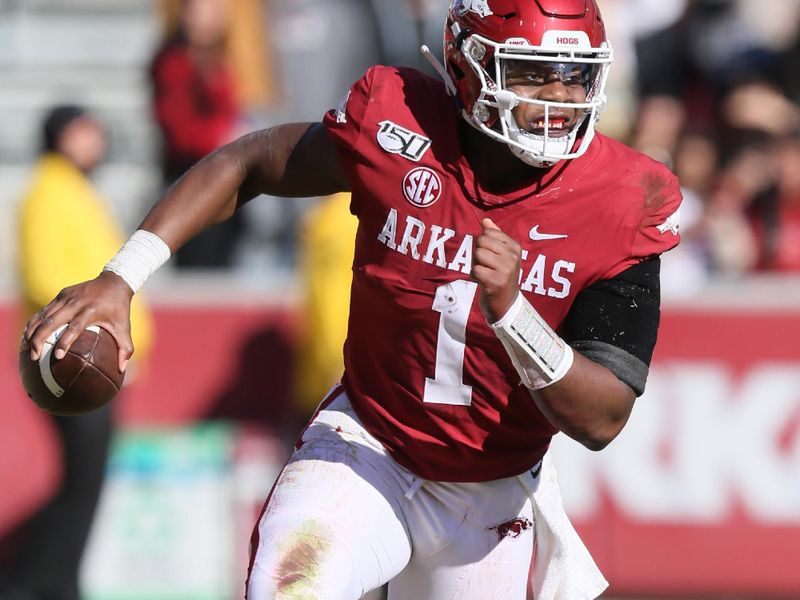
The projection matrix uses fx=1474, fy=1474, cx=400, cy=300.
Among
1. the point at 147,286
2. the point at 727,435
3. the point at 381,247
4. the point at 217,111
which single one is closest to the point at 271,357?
the point at 147,286

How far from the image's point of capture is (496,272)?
3215mm

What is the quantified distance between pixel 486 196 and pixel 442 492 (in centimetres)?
80

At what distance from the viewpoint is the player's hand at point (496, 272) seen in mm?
3215

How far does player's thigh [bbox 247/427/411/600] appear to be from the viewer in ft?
11.5

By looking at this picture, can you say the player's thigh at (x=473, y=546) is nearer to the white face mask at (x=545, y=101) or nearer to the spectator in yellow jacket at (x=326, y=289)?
the white face mask at (x=545, y=101)

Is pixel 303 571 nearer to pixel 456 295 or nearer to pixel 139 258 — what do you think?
pixel 456 295

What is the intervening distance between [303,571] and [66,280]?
3205 millimetres

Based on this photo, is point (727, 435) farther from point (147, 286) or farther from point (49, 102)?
point (49, 102)

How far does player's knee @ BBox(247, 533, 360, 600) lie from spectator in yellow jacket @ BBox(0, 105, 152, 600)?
2.89 meters

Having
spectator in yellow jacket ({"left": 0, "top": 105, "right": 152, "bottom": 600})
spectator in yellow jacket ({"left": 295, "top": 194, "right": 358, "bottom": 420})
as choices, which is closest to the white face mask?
spectator in yellow jacket ({"left": 295, "top": 194, "right": 358, "bottom": 420})

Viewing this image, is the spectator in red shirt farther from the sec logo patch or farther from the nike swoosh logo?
the nike swoosh logo

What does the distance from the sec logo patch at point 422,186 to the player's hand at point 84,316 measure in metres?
0.74

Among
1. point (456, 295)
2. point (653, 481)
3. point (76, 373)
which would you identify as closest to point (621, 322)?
point (456, 295)

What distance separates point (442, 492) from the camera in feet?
12.7
